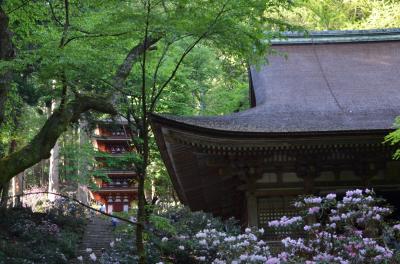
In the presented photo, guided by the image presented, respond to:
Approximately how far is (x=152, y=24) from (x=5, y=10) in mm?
3539

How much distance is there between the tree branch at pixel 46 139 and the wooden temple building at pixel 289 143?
0.94 metres

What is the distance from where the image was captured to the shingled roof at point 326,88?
823 centimetres

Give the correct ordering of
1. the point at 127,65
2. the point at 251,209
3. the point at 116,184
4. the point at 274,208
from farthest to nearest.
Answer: the point at 116,184, the point at 274,208, the point at 251,209, the point at 127,65

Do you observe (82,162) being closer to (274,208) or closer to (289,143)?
(274,208)

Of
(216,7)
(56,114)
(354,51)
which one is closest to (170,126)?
(56,114)

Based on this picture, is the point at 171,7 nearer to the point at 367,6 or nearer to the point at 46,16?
Answer: the point at 46,16

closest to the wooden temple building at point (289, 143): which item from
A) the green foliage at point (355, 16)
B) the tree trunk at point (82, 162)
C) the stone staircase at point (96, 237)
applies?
the stone staircase at point (96, 237)

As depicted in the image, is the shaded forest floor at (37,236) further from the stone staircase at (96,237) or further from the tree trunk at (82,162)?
the tree trunk at (82,162)

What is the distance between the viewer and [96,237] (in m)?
17.2

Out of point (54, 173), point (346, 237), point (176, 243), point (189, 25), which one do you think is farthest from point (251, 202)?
point (54, 173)

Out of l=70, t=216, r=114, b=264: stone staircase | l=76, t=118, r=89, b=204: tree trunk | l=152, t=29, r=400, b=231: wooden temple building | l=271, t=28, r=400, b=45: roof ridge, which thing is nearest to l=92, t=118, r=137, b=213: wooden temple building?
l=76, t=118, r=89, b=204: tree trunk

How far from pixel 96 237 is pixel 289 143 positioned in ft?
35.6

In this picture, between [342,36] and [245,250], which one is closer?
[245,250]

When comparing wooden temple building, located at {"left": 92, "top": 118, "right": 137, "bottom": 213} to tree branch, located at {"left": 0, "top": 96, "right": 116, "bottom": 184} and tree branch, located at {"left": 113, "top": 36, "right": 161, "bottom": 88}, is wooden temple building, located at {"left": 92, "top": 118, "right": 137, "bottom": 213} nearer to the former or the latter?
tree branch, located at {"left": 113, "top": 36, "right": 161, "bottom": 88}
